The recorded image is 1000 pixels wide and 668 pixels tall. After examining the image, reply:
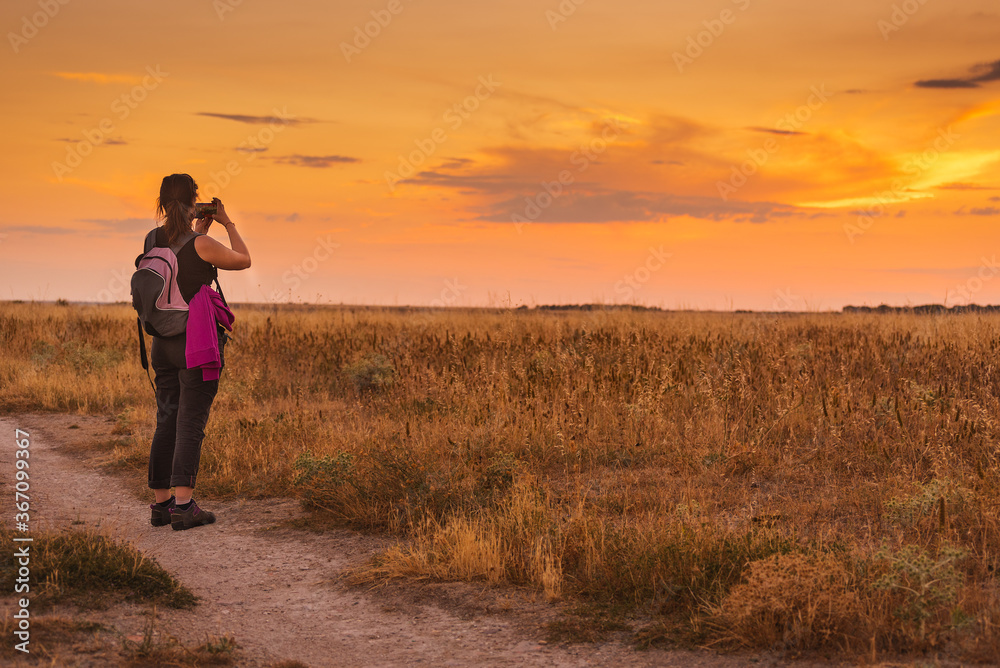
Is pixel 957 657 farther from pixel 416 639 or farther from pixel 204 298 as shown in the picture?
pixel 204 298

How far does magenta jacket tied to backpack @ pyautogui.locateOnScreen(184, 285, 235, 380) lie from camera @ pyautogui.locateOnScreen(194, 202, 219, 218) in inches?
22.9

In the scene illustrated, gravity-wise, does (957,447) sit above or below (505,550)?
above

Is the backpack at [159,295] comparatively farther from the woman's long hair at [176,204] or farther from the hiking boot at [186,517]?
the hiking boot at [186,517]

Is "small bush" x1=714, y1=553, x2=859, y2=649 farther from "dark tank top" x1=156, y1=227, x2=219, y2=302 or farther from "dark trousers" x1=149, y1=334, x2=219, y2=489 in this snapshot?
"dark tank top" x1=156, y1=227, x2=219, y2=302

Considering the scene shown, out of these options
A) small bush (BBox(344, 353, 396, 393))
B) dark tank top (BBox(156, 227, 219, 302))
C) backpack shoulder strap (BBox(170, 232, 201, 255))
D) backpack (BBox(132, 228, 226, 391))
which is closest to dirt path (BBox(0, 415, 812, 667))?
backpack (BBox(132, 228, 226, 391))

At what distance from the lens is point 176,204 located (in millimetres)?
6242

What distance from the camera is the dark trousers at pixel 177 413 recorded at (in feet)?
20.6

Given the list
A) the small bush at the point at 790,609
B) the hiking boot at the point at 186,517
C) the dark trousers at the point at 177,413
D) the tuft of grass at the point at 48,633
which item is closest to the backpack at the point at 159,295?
the dark trousers at the point at 177,413

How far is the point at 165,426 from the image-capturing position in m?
6.49

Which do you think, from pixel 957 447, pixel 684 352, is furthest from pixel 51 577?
pixel 684 352

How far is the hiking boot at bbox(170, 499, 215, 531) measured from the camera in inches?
261

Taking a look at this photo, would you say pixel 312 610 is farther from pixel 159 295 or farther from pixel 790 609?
pixel 790 609

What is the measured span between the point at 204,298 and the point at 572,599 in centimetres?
359

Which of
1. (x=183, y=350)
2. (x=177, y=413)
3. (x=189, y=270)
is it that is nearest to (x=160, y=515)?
(x=177, y=413)
